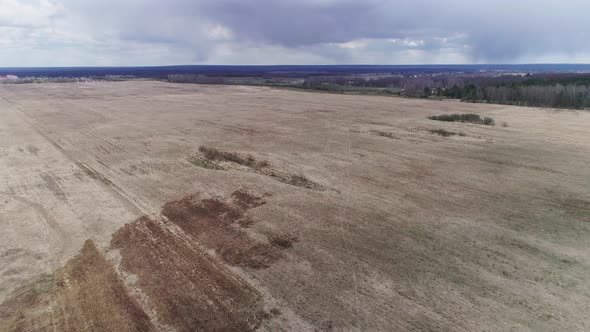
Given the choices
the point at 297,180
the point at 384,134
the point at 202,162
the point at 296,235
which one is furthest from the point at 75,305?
the point at 384,134

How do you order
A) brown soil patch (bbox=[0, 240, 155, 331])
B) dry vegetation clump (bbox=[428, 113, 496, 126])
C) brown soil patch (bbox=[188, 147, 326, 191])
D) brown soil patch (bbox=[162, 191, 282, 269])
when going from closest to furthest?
brown soil patch (bbox=[0, 240, 155, 331]), brown soil patch (bbox=[162, 191, 282, 269]), brown soil patch (bbox=[188, 147, 326, 191]), dry vegetation clump (bbox=[428, 113, 496, 126])

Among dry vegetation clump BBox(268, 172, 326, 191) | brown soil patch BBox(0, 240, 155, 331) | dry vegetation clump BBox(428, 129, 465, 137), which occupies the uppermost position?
dry vegetation clump BBox(428, 129, 465, 137)

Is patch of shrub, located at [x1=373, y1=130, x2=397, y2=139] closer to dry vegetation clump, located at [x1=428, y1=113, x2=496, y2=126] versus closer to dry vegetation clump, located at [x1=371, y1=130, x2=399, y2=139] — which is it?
dry vegetation clump, located at [x1=371, y1=130, x2=399, y2=139]

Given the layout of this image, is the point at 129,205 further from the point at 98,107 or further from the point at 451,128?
the point at 98,107

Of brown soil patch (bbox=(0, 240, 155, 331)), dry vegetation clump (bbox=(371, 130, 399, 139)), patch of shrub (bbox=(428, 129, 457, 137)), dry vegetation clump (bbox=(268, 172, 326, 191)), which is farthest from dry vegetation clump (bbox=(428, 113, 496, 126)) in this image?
brown soil patch (bbox=(0, 240, 155, 331))

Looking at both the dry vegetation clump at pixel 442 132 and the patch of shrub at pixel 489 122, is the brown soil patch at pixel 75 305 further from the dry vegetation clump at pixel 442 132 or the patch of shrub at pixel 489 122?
the patch of shrub at pixel 489 122

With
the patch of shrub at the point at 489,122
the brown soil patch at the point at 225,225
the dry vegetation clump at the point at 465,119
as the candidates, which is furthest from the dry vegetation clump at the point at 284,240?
the dry vegetation clump at the point at 465,119

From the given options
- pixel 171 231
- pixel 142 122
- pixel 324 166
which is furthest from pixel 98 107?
pixel 171 231
